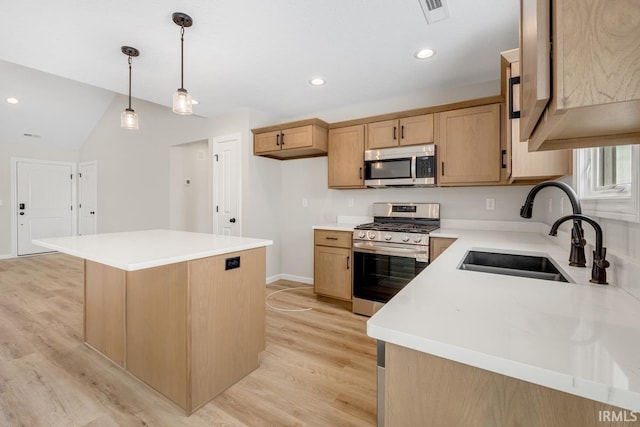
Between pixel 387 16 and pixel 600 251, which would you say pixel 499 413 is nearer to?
pixel 600 251

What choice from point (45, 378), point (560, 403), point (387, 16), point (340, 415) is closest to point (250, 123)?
point (387, 16)

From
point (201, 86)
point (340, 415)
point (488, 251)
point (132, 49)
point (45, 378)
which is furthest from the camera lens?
point (201, 86)

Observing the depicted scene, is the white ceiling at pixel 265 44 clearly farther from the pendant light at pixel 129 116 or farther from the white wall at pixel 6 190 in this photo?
the white wall at pixel 6 190

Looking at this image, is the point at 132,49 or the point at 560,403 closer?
the point at 560,403

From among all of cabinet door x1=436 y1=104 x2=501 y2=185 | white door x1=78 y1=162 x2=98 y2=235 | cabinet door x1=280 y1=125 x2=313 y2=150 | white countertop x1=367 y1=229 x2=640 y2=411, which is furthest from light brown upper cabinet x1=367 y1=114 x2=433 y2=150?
white door x1=78 y1=162 x2=98 y2=235

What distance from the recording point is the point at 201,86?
9.94ft

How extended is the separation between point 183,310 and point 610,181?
2236 millimetres

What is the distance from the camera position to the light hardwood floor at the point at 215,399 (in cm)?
154

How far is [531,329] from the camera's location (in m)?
0.63

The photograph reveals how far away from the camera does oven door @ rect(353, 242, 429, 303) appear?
263cm

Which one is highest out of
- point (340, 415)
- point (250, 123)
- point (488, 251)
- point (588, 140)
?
point (250, 123)

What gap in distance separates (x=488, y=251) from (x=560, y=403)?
133 centimetres

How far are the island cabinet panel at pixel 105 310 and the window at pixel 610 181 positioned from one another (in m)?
2.65

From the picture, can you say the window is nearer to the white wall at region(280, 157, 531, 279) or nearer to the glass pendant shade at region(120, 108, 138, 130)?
the white wall at region(280, 157, 531, 279)
